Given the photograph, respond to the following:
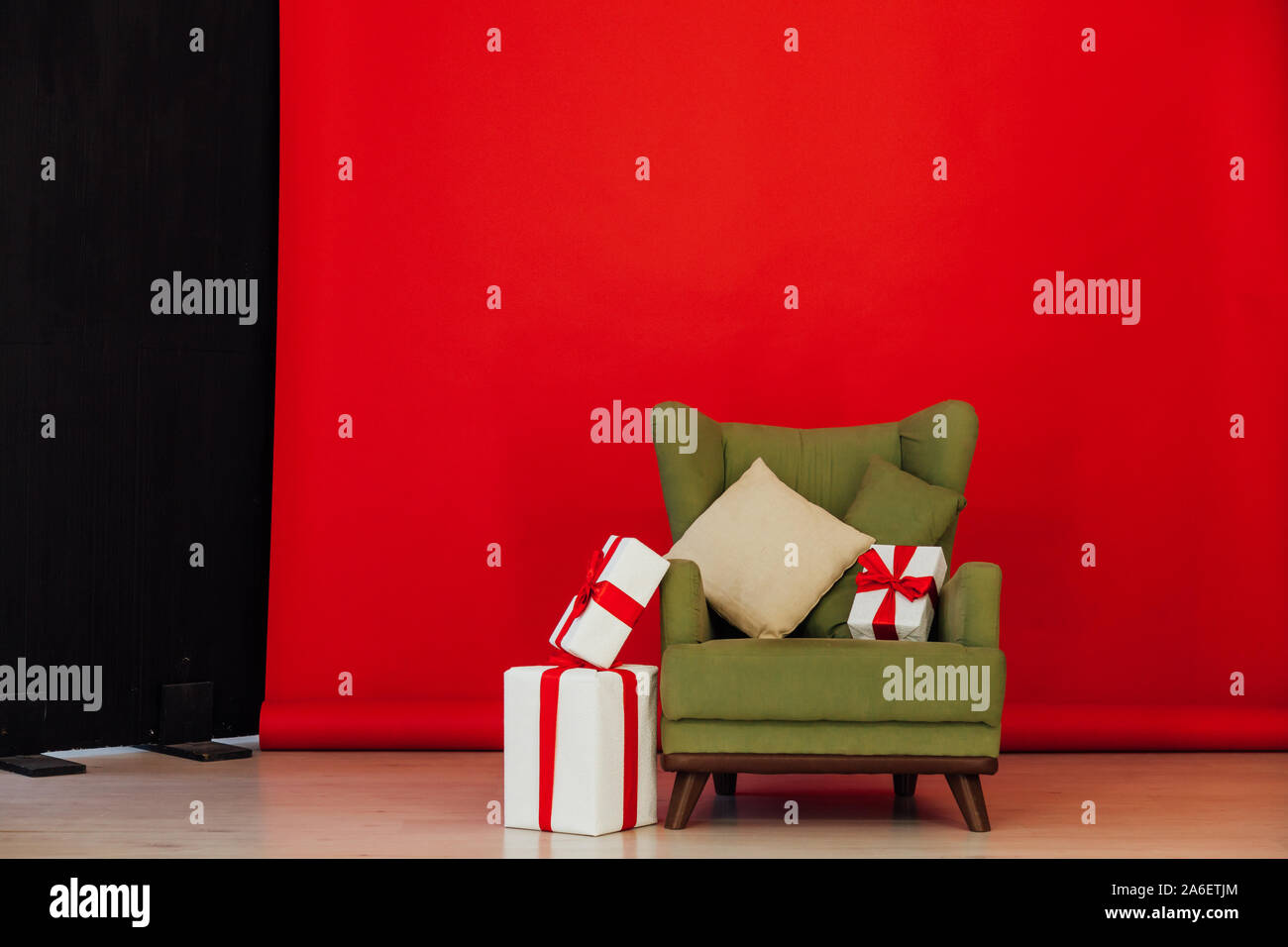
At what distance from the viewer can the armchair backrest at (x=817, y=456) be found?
11.7 ft

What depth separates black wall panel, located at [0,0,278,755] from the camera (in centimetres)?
396

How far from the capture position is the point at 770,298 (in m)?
4.46

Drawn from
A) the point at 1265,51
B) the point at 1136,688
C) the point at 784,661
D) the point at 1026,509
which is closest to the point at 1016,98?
the point at 1265,51

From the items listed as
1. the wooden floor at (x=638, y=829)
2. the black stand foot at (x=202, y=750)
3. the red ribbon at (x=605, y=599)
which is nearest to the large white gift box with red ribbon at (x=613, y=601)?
the red ribbon at (x=605, y=599)

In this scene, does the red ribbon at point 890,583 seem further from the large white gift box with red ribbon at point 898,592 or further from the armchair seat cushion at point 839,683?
the armchair seat cushion at point 839,683

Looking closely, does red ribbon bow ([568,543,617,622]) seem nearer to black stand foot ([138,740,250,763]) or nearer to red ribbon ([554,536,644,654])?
red ribbon ([554,536,644,654])

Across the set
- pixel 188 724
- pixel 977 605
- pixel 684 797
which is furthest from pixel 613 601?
pixel 188 724

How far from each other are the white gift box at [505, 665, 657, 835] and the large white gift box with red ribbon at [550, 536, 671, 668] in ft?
0.18

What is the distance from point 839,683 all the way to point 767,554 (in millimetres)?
524

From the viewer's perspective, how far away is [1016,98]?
445cm

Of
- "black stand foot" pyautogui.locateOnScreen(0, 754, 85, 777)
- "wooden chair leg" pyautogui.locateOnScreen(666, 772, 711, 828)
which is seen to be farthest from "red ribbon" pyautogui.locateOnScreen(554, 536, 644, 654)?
"black stand foot" pyautogui.locateOnScreen(0, 754, 85, 777)

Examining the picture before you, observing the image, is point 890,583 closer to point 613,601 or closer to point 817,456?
point 817,456

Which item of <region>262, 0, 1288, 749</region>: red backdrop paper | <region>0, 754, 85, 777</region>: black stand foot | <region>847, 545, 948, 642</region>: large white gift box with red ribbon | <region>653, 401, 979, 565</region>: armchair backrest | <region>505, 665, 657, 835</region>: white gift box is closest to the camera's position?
<region>505, 665, 657, 835</region>: white gift box

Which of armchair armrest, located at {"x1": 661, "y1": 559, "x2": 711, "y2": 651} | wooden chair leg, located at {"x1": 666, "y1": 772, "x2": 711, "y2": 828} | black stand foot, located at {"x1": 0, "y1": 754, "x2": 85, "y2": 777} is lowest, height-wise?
black stand foot, located at {"x1": 0, "y1": 754, "x2": 85, "y2": 777}
